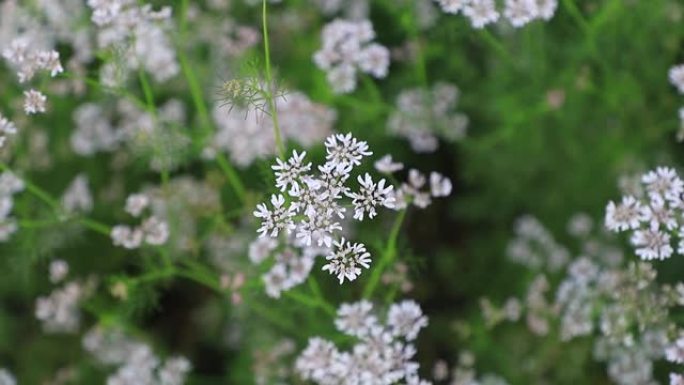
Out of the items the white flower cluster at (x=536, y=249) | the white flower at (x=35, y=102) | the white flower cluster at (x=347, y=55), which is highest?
the white flower cluster at (x=347, y=55)

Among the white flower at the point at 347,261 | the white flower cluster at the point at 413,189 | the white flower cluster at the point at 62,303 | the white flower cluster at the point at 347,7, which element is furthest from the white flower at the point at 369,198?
the white flower cluster at the point at 347,7

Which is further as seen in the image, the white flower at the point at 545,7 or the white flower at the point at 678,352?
the white flower at the point at 545,7

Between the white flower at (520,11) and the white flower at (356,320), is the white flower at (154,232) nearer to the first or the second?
the white flower at (356,320)

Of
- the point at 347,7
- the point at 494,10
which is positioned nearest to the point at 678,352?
the point at 494,10

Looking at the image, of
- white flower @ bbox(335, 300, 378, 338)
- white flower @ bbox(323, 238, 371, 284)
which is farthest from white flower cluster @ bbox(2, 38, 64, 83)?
white flower @ bbox(335, 300, 378, 338)

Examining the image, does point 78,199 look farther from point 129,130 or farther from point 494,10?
point 494,10

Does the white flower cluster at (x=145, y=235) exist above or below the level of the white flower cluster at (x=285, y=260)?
above

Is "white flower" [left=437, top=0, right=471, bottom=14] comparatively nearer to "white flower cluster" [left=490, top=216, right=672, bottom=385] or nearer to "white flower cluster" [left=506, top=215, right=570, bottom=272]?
"white flower cluster" [left=490, top=216, right=672, bottom=385]
